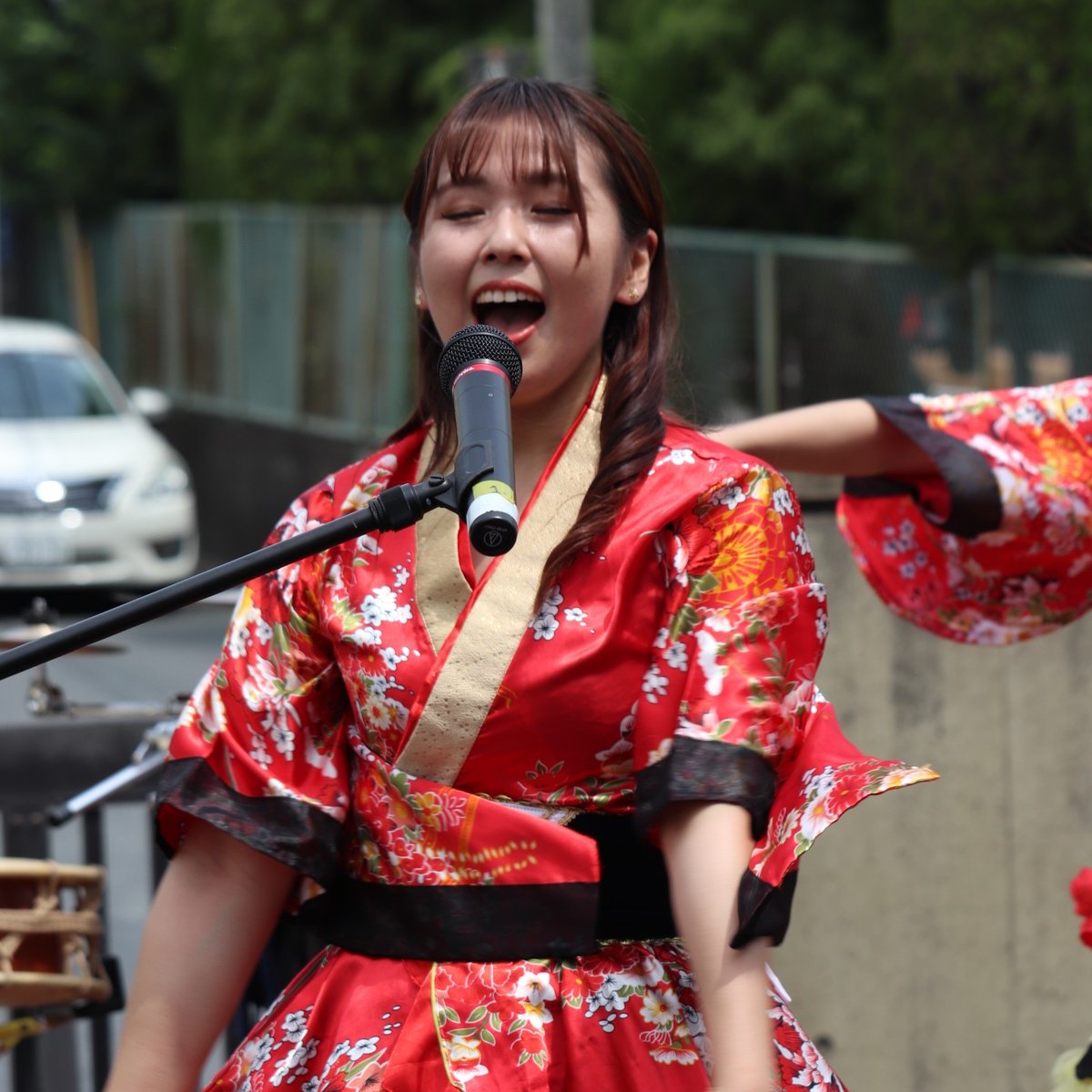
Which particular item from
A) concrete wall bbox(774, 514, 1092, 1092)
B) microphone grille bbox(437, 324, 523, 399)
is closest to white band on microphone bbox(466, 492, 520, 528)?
microphone grille bbox(437, 324, 523, 399)

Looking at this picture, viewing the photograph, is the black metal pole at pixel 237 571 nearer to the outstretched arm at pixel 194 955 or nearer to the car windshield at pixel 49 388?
the outstretched arm at pixel 194 955

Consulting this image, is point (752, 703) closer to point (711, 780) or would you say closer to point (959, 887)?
point (711, 780)

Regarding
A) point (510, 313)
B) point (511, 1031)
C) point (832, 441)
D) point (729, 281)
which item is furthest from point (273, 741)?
point (729, 281)

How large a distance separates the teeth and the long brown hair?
80mm

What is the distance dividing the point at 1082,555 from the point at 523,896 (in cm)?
104

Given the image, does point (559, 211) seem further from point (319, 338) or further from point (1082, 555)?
point (319, 338)

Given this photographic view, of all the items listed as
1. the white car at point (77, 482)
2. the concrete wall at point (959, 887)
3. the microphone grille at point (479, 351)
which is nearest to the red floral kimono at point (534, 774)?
the microphone grille at point (479, 351)

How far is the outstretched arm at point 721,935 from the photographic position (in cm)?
181

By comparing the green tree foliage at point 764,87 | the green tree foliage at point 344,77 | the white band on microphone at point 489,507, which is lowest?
the white band on microphone at point 489,507

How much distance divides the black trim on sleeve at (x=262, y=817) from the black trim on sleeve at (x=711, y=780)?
1.16 ft

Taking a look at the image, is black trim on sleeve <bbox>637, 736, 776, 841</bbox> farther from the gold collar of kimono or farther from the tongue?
the tongue

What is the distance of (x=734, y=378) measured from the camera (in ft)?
36.5

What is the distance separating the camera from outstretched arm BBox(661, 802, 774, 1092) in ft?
5.93

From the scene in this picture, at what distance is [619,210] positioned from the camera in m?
2.17
